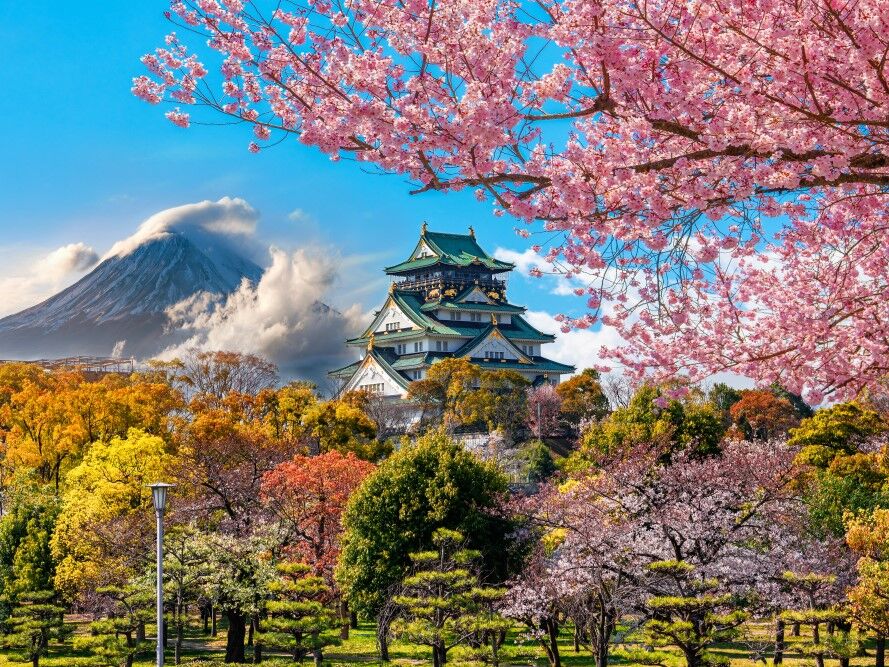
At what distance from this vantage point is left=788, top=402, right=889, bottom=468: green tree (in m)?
26.5

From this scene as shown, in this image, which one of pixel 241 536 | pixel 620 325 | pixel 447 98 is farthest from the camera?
pixel 241 536

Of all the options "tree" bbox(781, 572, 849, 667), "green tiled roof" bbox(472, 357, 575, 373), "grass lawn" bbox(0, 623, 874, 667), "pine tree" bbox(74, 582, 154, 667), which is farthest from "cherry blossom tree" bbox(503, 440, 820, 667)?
"green tiled roof" bbox(472, 357, 575, 373)

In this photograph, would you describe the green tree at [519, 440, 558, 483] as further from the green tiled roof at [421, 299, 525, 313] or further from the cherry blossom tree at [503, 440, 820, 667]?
the green tiled roof at [421, 299, 525, 313]

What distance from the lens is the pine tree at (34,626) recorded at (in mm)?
21219

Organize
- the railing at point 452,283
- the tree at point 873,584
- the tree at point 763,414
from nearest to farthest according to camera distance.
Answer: the tree at point 873,584
the tree at point 763,414
the railing at point 452,283

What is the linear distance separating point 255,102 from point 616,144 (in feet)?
8.03

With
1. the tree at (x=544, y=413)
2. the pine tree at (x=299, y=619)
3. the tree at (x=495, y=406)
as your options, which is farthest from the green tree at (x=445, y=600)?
the tree at (x=544, y=413)

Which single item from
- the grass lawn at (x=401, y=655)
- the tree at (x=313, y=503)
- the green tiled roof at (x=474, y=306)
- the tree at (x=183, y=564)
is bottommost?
the grass lawn at (x=401, y=655)

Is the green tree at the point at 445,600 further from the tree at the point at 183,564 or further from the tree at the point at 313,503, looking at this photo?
the tree at the point at 183,564

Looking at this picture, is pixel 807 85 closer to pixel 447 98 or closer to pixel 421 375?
pixel 447 98

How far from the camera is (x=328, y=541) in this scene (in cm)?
2322

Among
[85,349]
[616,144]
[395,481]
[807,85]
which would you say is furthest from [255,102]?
[85,349]

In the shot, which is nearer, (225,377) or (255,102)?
(255,102)

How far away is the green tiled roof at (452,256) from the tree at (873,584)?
163 feet
